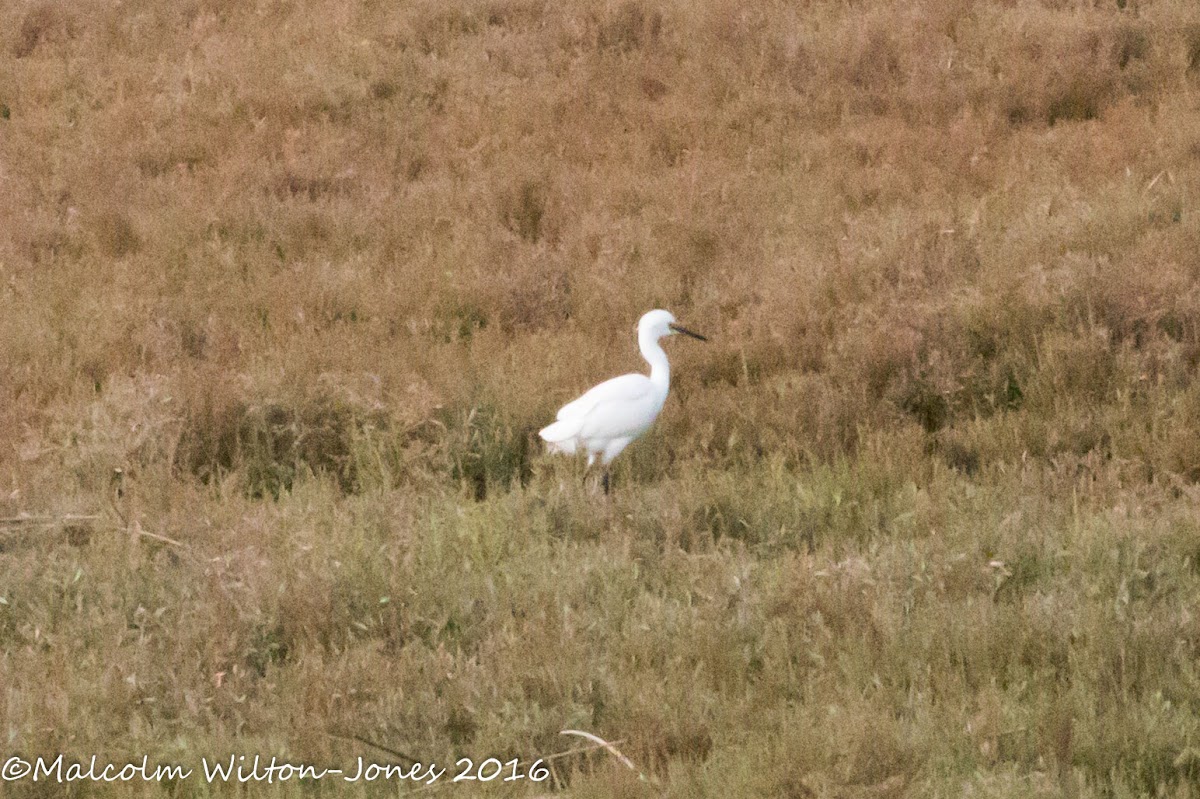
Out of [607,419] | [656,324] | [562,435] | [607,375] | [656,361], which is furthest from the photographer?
[607,375]

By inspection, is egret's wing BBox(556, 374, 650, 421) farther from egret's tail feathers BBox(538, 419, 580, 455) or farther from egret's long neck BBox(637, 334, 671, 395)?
egret's long neck BBox(637, 334, 671, 395)

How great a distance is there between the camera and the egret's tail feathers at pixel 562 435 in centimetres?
615

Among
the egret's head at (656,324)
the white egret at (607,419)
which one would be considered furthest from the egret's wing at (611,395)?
the egret's head at (656,324)

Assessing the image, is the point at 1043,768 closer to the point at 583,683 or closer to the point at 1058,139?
the point at 583,683

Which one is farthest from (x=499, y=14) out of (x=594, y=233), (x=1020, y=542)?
(x=1020, y=542)

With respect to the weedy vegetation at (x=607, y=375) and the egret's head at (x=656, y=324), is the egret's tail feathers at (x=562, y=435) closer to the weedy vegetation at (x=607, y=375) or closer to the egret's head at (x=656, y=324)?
the weedy vegetation at (x=607, y=375)

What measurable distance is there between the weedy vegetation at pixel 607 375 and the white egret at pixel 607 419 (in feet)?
0.62

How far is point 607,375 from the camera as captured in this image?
24.1 ft

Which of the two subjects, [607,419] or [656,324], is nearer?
[607,419]

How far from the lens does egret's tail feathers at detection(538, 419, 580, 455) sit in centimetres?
615

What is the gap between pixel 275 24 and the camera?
40.1 ft

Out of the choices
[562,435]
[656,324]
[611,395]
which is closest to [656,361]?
[656,324]

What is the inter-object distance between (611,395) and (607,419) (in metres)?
0.12

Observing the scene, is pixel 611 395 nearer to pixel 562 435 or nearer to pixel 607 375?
pixel 562 435
